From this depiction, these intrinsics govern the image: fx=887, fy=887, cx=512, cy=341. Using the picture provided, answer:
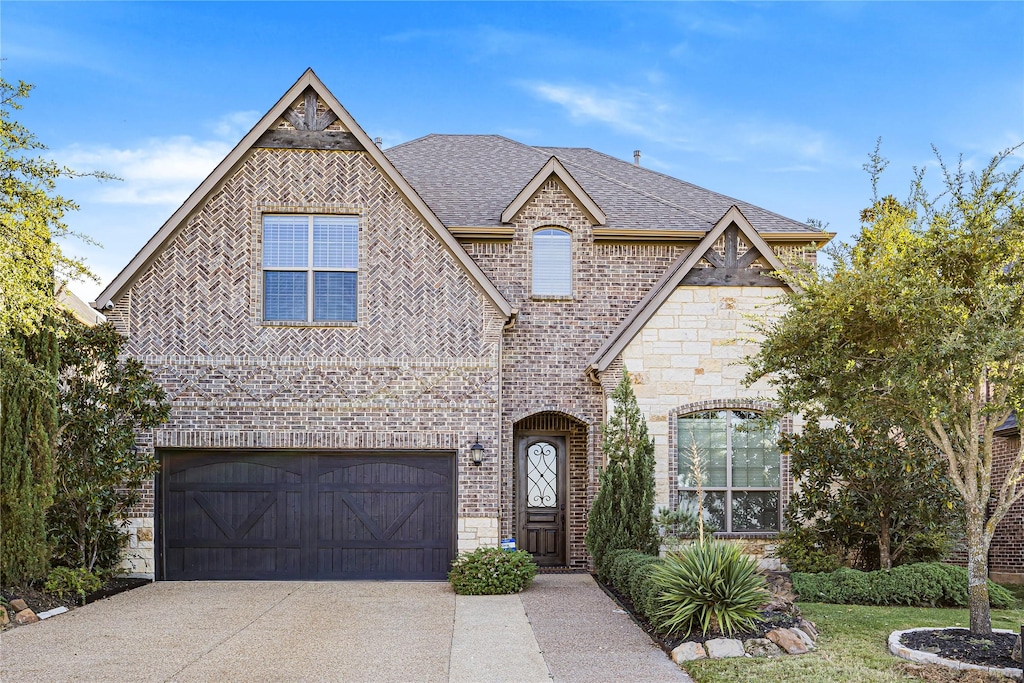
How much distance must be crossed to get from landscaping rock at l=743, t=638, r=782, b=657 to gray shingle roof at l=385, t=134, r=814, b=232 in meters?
8.75

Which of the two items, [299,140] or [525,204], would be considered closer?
[299,140]

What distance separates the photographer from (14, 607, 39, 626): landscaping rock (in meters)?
10.5

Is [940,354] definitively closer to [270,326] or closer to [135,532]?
[270,326]

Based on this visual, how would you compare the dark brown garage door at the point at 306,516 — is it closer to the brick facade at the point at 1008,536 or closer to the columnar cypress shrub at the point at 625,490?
the columnar cypress shrub at the point at 625,490

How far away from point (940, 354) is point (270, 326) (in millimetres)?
9939

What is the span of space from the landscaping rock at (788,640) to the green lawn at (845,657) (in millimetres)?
118

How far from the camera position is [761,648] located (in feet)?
28.6

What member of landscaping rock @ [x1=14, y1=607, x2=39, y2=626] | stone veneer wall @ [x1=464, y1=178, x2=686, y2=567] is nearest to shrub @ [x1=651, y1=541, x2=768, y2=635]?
stone veneer wall @ [x1=464, y1=178, x2=686, y2=567]

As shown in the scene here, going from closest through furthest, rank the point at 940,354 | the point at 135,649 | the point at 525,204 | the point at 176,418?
the point at 940,354 < the point at 135,649 < the point at 176,418 < the point at 525,204

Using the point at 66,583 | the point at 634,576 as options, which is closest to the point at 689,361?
the point at 634,576

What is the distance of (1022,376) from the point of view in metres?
8.48

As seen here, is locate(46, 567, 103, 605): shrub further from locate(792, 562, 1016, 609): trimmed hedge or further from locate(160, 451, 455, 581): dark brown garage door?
locate(792, 562, 1016, 609): trimmed hedge

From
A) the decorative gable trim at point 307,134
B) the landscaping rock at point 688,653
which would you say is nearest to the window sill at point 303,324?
the decorative gable trim at point 307,134

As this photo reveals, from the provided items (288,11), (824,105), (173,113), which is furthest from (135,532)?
(824,105)
